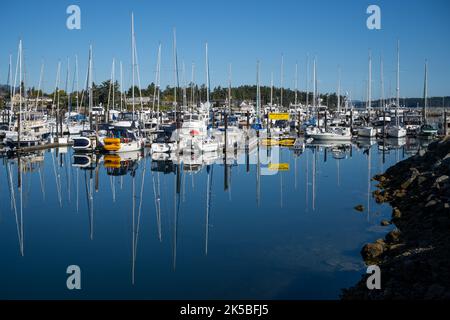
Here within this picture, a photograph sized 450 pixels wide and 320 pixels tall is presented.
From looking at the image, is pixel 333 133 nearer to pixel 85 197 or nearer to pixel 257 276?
pixel 85 197

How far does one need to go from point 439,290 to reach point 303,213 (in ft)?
40.1

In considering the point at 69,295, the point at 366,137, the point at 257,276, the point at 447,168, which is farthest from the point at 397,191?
the point at 366,137

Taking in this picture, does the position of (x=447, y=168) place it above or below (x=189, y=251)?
above

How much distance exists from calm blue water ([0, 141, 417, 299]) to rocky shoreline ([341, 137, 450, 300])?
0.77m

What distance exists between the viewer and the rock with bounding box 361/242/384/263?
15.3 metres

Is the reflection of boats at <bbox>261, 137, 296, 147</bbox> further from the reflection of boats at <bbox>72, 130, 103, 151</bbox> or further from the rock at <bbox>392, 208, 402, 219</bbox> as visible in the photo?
the rock at <bbox>392, 208, 402, 219</bbox>

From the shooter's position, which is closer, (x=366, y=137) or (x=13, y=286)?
(x=13, y=286)

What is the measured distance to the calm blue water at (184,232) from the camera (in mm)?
13602

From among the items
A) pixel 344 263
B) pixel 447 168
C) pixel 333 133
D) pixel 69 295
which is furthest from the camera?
pixel 333 133

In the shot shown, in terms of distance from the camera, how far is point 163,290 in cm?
1319

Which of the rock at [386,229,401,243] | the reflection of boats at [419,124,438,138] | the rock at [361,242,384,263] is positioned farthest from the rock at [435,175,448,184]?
the reflection of boats at [419,124,438,138]

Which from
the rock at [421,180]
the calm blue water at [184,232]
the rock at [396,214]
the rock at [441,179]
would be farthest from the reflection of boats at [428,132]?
the rock at [396,214]

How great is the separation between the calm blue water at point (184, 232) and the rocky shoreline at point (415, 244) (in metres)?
0.77

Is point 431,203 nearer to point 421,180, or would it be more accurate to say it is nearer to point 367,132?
point 421,180
